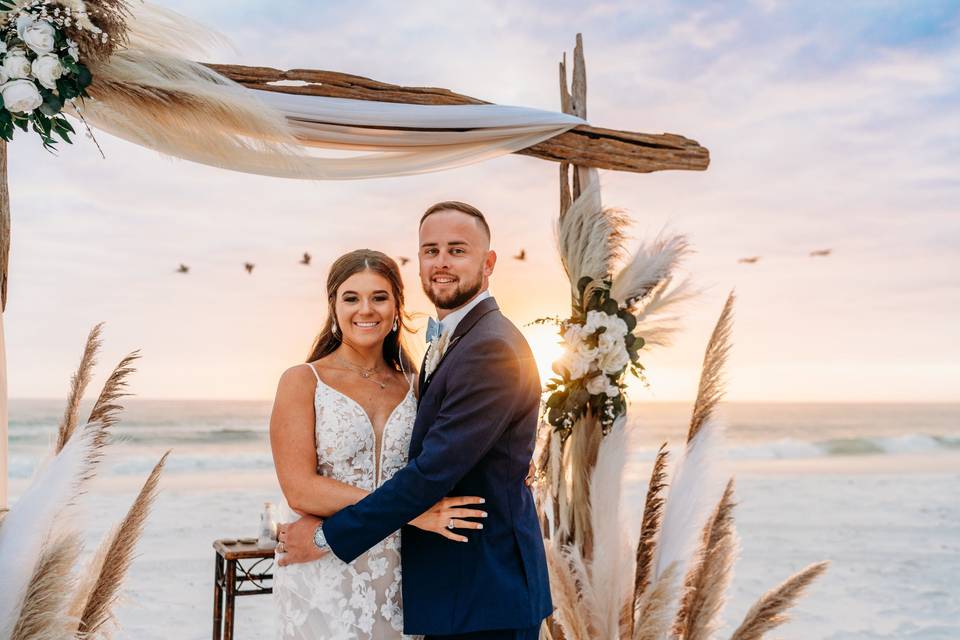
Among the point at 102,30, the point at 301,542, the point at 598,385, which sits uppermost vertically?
the point at 102,30

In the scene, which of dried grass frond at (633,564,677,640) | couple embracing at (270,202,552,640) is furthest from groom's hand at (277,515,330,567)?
dried grass frond at (633,564,677,640)

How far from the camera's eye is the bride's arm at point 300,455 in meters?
2.05

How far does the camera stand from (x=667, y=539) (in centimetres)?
257

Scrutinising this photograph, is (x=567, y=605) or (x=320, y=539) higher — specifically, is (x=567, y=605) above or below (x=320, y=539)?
below

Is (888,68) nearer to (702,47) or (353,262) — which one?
(702,47)

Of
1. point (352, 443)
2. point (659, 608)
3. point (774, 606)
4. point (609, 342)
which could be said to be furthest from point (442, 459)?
point (609, 342)

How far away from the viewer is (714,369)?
247 cm

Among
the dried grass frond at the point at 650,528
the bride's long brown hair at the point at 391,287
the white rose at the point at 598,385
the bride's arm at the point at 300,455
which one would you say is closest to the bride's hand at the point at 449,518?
the bride's arm at the point at 300,455

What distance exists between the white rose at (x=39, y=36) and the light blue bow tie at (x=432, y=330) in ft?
4.29

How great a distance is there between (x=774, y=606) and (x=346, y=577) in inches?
50.2

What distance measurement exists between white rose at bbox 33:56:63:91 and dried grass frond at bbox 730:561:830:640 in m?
2.53

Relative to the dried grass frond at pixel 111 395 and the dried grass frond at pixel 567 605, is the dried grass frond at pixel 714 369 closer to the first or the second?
the dried grass frond at pixel 567 605

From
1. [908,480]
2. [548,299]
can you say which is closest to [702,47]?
[548,299]

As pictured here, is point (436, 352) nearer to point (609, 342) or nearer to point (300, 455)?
point (300, 455)
